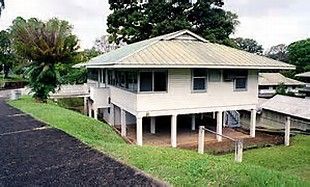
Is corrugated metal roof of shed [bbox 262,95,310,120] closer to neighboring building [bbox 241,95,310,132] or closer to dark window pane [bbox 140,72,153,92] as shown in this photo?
neighboring building [bbox 241,95,310,132]

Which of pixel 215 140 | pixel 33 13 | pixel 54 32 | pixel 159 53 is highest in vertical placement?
pixel 33 13

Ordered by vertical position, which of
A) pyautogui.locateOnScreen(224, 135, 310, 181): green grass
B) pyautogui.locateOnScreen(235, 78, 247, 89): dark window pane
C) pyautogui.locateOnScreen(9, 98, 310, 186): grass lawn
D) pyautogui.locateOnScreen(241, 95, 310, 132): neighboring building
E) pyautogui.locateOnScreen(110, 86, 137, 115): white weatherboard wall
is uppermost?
pyautogui.locateOnScreen(235, 78, 247, 89): dark window pane

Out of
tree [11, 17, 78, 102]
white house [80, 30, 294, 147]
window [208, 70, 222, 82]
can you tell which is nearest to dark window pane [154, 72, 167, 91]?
white house [80, 30, 294, 147]

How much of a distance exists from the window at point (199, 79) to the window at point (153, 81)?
164 cm

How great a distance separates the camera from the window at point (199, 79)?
1703 cm

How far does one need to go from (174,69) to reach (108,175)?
9.78m

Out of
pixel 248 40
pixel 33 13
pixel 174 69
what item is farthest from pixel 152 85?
pixel 248 40

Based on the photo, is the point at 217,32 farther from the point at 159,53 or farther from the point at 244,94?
the point at 159,53

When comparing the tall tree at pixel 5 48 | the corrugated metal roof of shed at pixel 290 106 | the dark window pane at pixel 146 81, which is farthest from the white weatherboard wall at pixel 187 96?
the tall tree at pixel 5 48

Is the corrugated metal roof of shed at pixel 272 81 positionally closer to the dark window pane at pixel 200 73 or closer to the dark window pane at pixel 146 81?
the dark window pane at pixel 200 73

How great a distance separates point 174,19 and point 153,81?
718 inches

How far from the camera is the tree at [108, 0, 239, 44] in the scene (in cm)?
3190

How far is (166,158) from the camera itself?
789 cm

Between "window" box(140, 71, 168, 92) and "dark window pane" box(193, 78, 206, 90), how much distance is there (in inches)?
66.8
